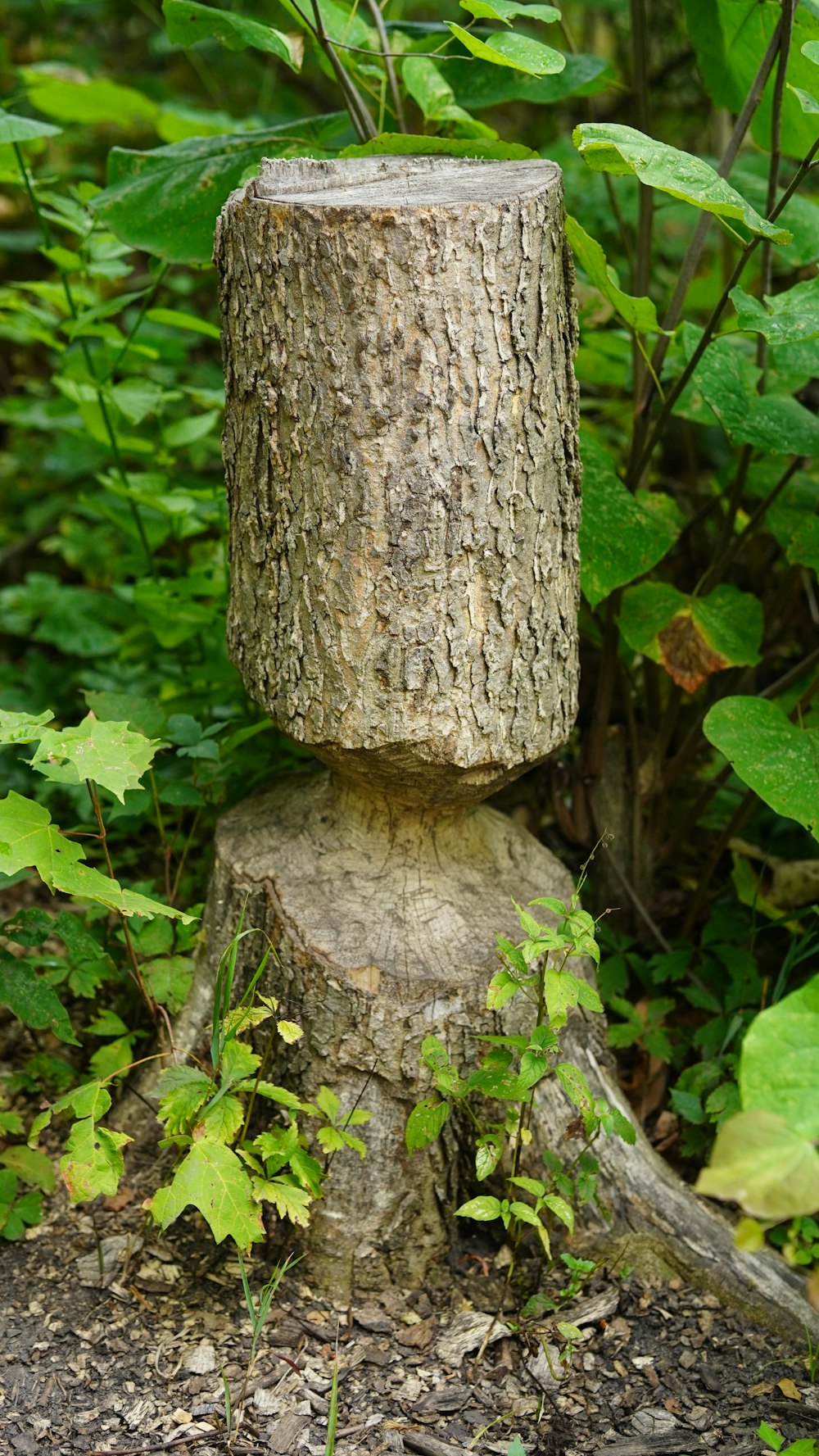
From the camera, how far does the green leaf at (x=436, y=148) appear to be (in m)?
1.91

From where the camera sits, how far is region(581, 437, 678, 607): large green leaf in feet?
6.75

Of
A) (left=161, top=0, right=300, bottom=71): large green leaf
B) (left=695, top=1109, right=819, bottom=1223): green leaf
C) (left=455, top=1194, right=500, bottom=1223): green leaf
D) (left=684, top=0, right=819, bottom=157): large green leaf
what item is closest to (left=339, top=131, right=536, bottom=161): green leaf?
(left=161, top=0, right=300, bottom=71): large green leaf

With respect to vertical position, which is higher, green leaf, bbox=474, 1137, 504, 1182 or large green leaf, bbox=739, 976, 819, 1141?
large green leaf, bbox=739, 976, 819, 1141

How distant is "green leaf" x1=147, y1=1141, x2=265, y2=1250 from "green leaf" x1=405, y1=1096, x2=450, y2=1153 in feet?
0.87

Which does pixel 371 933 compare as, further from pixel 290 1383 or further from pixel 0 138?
pixel 0 138

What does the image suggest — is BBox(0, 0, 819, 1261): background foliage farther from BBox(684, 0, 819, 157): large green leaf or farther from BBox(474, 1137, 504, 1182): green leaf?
BBox(474, 1137, 504, 1182): green leaf

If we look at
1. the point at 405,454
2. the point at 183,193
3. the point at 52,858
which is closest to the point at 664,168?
the point at 405,454

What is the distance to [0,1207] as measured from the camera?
2.02 m

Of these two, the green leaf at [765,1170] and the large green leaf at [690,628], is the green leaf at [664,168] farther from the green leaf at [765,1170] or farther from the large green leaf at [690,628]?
the green leaf at [765,1170]

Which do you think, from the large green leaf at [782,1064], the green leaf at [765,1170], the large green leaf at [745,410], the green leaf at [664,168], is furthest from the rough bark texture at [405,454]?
the green leaf at [765,1170]

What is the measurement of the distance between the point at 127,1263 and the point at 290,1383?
0.35 meters

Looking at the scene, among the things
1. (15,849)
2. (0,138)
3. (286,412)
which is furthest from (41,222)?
(15,849)

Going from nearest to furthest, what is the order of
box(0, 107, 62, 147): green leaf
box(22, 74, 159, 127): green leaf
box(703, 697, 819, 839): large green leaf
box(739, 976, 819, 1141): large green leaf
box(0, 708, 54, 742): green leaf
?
box(739, 976, 819, 1141): large green leaf, box(0, 708, 54, 742): green leaf, box(703, 697, 819, 839): large green leaf, box(0, 107, 62, 147): green leaf, box(22, 74, 159, 127): green leaf

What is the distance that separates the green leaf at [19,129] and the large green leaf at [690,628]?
1326mm
